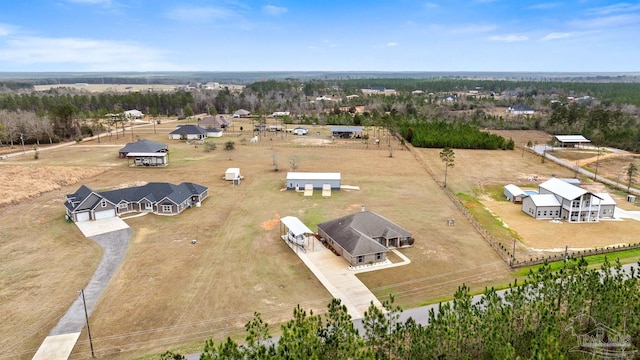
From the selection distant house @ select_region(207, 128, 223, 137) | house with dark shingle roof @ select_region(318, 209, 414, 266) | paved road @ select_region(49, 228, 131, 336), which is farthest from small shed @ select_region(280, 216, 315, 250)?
distant house @ select_region(207, 128, 223, 137)

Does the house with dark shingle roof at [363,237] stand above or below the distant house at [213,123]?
below

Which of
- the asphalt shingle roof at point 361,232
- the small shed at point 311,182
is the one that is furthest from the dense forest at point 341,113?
the asphalt shingle roof at point 361,232

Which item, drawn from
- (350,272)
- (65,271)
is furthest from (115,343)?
(350,272)

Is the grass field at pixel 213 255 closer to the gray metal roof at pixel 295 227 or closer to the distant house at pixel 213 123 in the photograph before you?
the gray metal roof at pixel 295 227

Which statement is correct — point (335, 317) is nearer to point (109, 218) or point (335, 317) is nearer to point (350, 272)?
point (350, 272)

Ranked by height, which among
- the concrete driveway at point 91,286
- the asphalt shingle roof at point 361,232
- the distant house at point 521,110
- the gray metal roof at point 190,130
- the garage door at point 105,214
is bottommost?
the concrete driveway at point 91,286

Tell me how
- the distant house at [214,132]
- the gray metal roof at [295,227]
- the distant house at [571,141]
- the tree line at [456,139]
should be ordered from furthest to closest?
1. the distant house at [214,132]
2. the distant house at [571,141]
3. the tree line at [456,139]
4. the gray metal roof at [295,227]

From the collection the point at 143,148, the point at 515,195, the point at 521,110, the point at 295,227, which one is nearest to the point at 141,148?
the point at 143,148
